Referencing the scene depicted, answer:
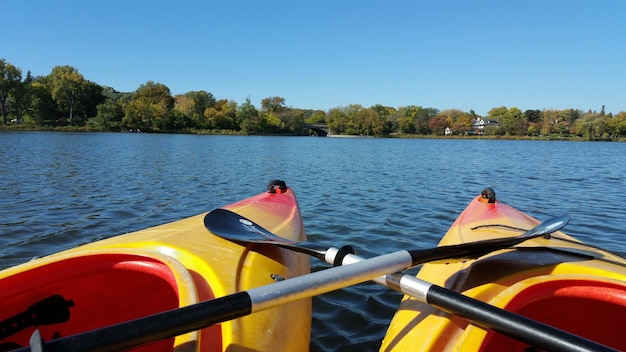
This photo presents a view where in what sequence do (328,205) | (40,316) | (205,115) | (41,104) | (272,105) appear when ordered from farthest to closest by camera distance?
(272,105)
(205,115)
(41,104)
(328,205)
(40,316)

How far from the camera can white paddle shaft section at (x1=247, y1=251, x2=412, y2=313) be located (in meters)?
1.73

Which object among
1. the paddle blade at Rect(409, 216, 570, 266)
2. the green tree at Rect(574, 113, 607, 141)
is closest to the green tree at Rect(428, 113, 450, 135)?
the green tree at Rect(574, 113, 607, 141)

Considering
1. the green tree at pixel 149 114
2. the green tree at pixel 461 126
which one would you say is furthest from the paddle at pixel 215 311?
the green tree at pixel 461 126

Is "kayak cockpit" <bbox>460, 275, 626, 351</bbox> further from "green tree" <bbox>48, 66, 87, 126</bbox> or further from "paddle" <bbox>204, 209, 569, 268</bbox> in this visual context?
"green tree" <bbox>48, 66, 87, 126</bbox>

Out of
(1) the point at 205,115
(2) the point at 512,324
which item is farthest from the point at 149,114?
(2) the point at 512,324

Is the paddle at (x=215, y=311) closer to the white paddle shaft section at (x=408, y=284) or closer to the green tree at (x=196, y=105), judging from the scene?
the white paddle shaft section at (x=408, y=284)

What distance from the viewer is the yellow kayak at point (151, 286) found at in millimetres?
2113

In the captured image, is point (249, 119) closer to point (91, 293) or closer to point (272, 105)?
point (272, 105)

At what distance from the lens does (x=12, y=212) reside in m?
8.02

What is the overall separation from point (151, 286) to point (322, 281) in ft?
5.69

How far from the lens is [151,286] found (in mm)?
2945

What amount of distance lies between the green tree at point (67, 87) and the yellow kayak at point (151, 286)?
86.8 meters

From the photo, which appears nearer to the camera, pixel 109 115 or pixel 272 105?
pixel 109 115

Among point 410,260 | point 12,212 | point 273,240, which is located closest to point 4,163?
point 12,212
